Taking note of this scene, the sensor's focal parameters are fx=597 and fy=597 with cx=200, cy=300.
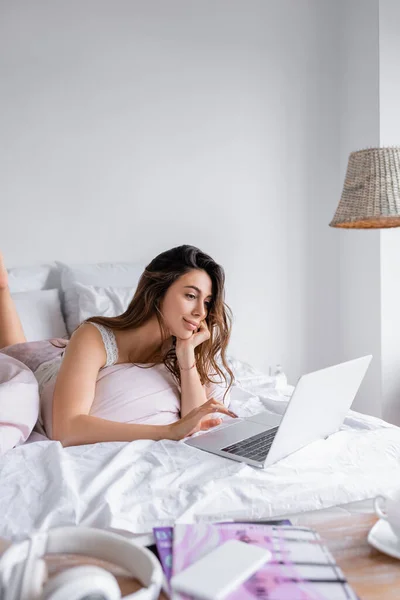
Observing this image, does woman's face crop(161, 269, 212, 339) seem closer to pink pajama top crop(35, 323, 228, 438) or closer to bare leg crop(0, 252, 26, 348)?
pink pajama top crop(35, 323, 228, 438)

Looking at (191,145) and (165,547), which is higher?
(191,145)

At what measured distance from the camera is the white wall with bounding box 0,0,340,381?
2703mm

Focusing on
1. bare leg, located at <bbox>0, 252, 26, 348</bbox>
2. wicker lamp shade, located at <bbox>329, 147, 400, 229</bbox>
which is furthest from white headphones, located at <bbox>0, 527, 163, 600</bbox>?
bare leg, located at <bbox>0, 252, 26, 348</bbox>

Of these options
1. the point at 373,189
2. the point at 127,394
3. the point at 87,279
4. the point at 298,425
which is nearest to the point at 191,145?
the point at 87,279

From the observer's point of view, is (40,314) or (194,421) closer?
(194,421)

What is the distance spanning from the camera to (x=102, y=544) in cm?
77

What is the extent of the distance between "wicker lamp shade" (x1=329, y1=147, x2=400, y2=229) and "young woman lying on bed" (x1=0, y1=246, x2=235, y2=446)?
1.75 feet

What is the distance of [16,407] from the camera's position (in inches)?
57.2

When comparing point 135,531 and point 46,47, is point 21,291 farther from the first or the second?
point 135,531

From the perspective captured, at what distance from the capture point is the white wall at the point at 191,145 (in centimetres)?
270

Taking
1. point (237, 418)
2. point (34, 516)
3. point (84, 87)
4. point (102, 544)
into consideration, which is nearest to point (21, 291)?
point (84, 87)

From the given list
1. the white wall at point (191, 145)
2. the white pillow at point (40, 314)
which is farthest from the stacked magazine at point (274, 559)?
the white wall at point (191, 145)

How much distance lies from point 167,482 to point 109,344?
1.88 feet

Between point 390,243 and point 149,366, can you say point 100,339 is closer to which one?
point 149,366
